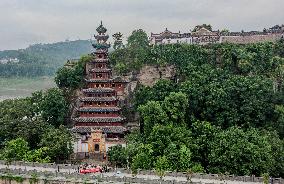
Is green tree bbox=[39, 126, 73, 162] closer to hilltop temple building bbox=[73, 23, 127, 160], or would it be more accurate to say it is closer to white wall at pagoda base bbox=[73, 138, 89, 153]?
white wall at pagoda base bbox=[73, 138, 89, 153]

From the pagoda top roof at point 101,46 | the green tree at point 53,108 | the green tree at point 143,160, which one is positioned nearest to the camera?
Answer: the green tree at point 143,160

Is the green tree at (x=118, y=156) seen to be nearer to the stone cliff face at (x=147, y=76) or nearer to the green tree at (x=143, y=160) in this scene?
the green tree at (x=143, y=160)

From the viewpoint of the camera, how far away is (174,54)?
6084 centimetres

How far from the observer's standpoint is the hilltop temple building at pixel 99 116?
165ft

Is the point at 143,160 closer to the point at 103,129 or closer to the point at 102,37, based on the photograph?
the point at 103,129

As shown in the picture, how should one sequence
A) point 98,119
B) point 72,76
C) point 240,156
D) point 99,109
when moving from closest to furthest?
1. point 240,156
2. point 98,119
3. point 99,109
4. point 72,76

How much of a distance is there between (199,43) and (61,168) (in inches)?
1277

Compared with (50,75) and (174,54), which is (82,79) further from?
(50,75)

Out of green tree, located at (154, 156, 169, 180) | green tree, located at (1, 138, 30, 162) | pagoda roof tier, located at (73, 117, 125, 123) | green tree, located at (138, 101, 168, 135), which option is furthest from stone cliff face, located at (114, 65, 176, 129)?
green tree, located at (154, 156, 169, 180)

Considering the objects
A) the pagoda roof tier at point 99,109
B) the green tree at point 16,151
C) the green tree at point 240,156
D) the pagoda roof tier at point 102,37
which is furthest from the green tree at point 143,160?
the pagoda roof tier at point 102,37

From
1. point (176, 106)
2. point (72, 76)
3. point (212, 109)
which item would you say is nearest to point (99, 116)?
point (176, 106)

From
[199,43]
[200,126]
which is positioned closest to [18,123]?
[200,126]

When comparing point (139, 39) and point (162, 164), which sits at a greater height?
point (139, 39)

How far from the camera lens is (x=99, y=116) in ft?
173
